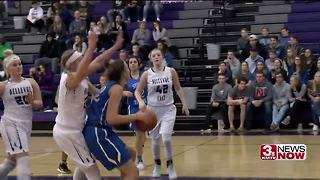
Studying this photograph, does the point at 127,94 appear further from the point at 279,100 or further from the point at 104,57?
the point at 279,100

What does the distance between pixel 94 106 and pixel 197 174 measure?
3.09m

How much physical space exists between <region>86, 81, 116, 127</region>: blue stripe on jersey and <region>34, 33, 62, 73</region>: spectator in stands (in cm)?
1163

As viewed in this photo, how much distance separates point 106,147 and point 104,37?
39.8ft

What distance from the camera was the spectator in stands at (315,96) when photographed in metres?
14.0

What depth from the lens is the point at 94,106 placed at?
6.22m

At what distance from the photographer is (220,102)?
14.8m

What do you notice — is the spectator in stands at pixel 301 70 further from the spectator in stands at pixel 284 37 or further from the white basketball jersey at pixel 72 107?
the white basketball jersey at pixel 72 107

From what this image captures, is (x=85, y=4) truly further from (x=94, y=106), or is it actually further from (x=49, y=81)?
(x=94, y=106)

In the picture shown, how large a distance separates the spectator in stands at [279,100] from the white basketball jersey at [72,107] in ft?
28.6

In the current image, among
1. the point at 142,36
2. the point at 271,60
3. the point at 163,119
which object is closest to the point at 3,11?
the point at 142,36

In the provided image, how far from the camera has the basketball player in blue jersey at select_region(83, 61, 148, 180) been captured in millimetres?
5977

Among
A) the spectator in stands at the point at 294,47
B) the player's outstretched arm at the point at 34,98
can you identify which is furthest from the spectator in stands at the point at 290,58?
the player's outstretched arm at the point at 34,98

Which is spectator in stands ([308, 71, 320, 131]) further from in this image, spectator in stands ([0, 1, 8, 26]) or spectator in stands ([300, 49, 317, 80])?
spectator in stands ([0, 1, 8, 26])

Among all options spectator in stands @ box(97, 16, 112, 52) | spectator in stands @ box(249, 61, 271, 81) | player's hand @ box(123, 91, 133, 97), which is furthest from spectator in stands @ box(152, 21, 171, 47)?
player's hand @ box(123, 91, 133, 97)
